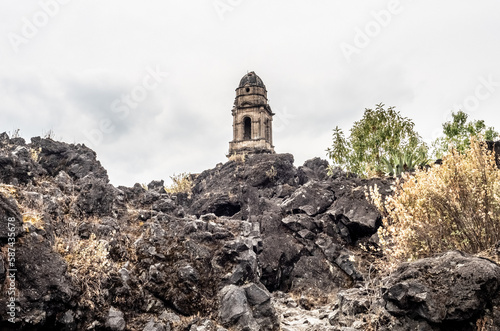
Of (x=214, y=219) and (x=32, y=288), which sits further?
(x=214, y=219)

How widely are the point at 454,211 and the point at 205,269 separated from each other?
735 centimetres

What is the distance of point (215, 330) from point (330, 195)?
11.8 metres

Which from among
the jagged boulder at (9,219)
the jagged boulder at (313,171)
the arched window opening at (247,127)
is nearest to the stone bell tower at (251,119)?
the arched window opening at (247,127)

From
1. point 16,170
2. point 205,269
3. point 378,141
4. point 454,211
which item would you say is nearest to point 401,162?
point 378,141

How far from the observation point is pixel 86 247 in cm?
874

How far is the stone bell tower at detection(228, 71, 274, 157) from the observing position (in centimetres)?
4478

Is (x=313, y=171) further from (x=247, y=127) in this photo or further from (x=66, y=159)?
(x=66, y=159)

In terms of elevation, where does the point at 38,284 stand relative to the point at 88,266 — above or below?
below

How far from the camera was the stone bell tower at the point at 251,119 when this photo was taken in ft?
147

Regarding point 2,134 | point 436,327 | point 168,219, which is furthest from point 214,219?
point 2,134

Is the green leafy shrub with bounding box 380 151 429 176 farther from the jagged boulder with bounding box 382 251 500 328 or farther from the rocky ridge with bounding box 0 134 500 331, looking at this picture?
the jagged boulder with bounding box 382 251 500 328

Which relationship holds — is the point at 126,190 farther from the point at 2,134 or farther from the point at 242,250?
the point at 2,134

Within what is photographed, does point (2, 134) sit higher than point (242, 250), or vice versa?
point (2, 134)

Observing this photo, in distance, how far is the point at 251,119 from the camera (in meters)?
46.3
